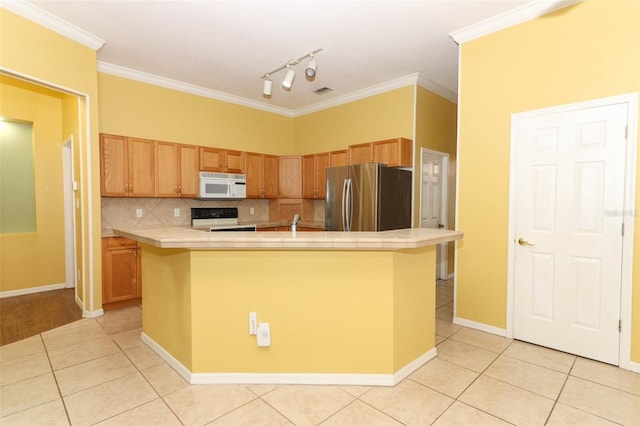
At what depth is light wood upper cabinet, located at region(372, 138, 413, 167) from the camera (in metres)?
4.36

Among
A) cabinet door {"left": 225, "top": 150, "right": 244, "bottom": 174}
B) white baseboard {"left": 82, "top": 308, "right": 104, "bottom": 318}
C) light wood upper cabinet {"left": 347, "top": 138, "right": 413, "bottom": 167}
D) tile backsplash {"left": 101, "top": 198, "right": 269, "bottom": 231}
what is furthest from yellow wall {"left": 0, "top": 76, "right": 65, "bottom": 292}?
light wood upper cabinet {"left": 347, "top": 138, "right": 413, "bottom": 167}

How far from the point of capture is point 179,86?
470cm

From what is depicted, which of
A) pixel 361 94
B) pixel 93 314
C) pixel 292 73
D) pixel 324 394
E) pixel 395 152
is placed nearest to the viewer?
pixel 324 394

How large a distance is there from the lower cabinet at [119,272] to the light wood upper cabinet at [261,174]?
76.6 inches

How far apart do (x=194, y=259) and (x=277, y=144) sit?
13.4ft

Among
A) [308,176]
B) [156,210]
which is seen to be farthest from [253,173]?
[156,210]

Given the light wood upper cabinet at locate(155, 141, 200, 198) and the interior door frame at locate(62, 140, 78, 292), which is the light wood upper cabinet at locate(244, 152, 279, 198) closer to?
the light wood upper cabinet at locate(155, 141, 200, 198)

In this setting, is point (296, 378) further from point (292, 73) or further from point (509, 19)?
point (509, 19)

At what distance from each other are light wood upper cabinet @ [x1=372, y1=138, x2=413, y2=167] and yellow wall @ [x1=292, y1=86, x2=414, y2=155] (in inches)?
7.8

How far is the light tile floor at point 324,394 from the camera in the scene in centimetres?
195

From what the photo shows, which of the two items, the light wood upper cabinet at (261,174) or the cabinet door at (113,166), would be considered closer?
the cabinet door at (113,166)

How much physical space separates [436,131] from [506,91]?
1800 millimetres

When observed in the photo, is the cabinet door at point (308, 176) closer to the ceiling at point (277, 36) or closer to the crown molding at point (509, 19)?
the ceiling at point (277, 36)

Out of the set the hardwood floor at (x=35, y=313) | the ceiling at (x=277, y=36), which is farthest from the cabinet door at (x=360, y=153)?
the hardwood floor at (x=35, y=313)
